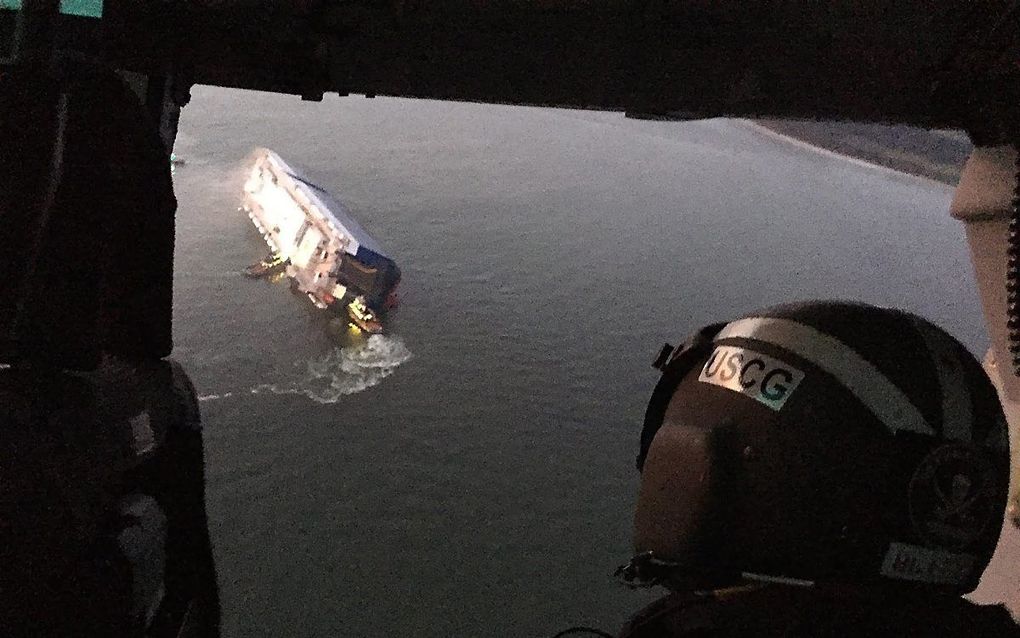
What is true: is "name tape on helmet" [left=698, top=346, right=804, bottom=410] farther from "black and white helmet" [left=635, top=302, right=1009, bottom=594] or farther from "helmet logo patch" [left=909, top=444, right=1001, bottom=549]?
"helmet logo patch" [left=909, top=444, right=1001, bottom=549]

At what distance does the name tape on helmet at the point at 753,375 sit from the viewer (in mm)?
1087

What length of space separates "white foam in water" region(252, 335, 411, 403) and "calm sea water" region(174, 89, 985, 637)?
11 millimetres

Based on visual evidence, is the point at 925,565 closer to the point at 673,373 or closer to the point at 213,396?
the point at 673,373

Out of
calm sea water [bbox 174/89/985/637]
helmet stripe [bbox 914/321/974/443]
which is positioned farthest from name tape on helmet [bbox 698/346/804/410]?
calm sea water [bbox 174/89/985/637]

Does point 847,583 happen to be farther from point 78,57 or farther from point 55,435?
point 78,57

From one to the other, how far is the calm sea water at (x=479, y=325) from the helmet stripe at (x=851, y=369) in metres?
1.57

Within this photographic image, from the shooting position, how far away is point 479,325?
353 centimetres

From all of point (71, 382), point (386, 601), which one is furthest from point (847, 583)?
point (386, 601)

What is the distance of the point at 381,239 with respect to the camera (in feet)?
13.4

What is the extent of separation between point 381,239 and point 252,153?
3.81 feet

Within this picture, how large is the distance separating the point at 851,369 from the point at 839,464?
0.46 ft

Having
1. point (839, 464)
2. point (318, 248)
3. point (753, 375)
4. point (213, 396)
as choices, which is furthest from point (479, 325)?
point (839, 464)

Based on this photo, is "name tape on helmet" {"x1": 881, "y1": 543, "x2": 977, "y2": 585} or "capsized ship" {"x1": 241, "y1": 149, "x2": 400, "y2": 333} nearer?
"name tape on helmet" {"x1": 881, "y1": 543, "x2": 977, "y2": 585}

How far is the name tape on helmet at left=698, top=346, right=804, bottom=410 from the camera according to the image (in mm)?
1087
